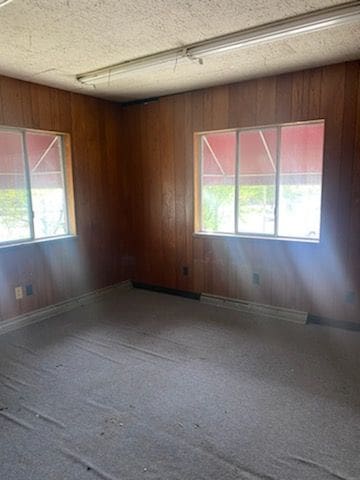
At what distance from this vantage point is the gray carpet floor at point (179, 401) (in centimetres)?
184

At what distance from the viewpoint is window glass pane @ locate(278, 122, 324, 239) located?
11.6 feet

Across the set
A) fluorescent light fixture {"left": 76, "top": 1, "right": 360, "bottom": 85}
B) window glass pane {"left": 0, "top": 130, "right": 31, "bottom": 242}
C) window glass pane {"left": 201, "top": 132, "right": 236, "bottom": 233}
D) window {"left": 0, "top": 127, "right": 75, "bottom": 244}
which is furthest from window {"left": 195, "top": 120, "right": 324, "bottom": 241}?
window glass pane {"left": 0, "top": 130, "right": 31, "bottom": 242}

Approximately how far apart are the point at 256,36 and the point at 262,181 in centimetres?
161

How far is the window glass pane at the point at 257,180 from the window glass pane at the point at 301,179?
0.12 m

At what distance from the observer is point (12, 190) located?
11.9ft

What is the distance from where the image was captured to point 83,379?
263 centimetres

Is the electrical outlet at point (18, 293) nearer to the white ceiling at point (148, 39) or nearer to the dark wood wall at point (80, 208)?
the dark wood wall at point (80, 208)

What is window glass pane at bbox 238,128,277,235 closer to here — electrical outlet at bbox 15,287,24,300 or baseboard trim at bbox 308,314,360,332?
baseboard trim at bbox 308,314,360,332

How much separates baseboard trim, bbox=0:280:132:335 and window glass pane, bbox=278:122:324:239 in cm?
239

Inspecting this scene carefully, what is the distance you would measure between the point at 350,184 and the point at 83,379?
2.90 m

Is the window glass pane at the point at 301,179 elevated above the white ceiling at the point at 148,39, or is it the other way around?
the white ceiling at the point at 148,39

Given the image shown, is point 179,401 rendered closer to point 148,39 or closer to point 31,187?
point 148,39

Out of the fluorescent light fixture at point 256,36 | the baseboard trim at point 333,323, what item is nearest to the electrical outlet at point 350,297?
the baseboard trim at point 333,323

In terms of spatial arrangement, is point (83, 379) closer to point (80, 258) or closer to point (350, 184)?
point (80, 258)
